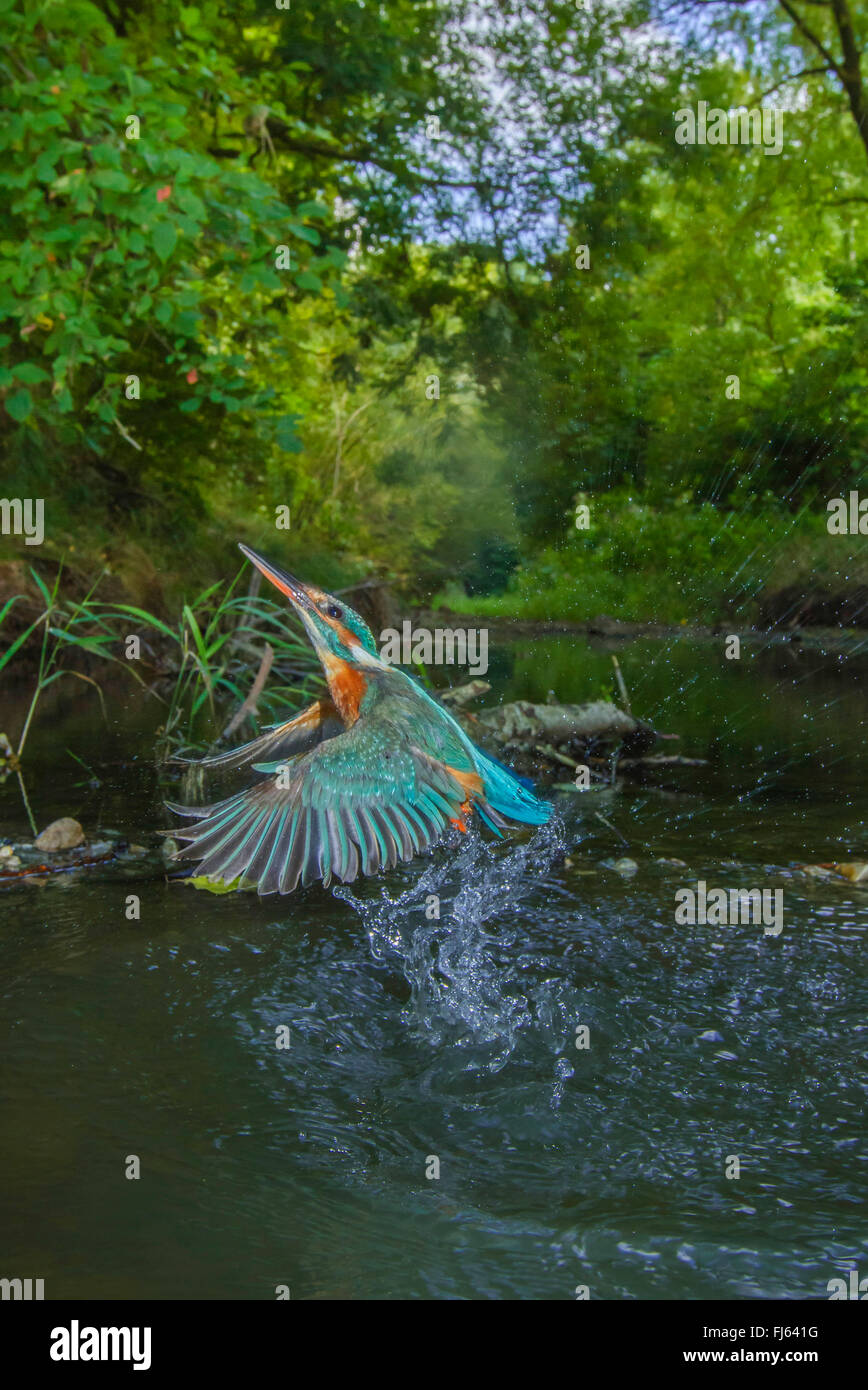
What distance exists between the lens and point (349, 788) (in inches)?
130

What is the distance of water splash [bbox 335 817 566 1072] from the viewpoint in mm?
3156

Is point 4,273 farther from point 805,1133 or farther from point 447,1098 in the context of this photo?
point 805,1133

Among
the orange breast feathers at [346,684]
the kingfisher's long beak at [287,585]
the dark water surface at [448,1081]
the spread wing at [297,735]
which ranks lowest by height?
the dark water surface at [448,1081]

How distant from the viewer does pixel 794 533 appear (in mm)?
14062

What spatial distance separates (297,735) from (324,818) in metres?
0.92

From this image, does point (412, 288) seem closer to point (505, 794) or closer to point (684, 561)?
point (684, 561)

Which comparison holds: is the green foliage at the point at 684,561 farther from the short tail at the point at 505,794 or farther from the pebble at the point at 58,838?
the pebble at the point at 58,838

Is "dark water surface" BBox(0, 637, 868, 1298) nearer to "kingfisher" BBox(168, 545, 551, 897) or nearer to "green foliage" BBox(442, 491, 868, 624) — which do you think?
"kingfisher" BBox(168, 545, 551, 897)

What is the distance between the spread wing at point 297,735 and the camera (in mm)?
4062

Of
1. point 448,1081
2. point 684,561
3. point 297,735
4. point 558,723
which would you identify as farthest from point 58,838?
point 684,561

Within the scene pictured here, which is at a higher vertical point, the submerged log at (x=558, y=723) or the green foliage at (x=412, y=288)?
the green foliage at (x=412, y=288)

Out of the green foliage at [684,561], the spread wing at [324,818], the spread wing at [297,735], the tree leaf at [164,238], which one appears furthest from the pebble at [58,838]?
the green foliage at [684,561]

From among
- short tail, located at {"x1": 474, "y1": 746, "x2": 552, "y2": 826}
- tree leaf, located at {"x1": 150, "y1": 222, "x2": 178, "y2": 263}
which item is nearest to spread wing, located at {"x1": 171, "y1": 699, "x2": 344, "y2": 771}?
short tail, located at {"x1": 474, "y1": 746, "x2": 552, "y2": 826}

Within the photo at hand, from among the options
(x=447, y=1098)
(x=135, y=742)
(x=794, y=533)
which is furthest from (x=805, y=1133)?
(x=794, y=533)
